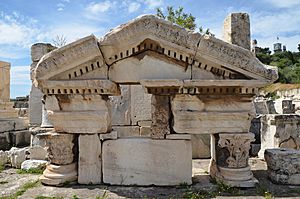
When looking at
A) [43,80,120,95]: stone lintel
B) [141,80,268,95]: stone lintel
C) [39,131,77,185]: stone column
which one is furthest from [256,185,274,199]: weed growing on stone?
[39,131,77,185]: stone column

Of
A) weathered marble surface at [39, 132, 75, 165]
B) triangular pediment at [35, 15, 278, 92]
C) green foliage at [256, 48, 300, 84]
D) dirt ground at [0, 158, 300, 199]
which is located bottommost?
dirt ground at [0, 158, 300, 199]

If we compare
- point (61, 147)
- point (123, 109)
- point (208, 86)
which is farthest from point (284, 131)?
point (61, 147)

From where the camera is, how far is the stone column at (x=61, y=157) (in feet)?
15.4

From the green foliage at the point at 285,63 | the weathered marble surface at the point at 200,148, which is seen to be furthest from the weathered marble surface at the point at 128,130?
the green foliage at the point at 285,63

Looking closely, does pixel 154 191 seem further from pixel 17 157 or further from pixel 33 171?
pixel 17 157

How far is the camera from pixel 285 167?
4.59 m

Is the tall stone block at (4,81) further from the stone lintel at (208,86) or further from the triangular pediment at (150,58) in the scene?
the stone lintel at (208,86)

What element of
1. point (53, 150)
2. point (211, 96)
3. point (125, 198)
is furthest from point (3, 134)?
point (211, 96)

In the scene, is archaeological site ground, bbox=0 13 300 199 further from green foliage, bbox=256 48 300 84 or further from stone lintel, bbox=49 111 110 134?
green foliage, bbox=256 48 300 84

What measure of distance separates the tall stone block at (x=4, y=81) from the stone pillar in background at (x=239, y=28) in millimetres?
8061

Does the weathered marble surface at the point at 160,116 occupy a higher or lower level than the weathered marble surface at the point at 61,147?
higher

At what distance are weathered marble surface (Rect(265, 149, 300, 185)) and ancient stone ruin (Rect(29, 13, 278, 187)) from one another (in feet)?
1.62

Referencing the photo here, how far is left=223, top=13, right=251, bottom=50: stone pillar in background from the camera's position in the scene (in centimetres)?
520

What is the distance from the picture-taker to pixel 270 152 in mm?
4891
